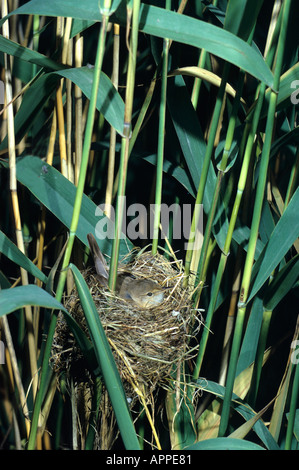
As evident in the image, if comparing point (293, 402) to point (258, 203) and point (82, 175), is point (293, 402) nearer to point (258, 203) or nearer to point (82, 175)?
point (258, 203)

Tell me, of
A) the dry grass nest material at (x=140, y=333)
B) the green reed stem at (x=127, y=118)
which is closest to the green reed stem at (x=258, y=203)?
the dry grass nest material at (x=140, y=333)

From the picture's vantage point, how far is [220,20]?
91 cm

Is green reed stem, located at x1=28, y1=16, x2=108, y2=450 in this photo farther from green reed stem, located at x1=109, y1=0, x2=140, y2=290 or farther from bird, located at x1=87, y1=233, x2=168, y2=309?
bird, located at x1=87, y1=233, x2=168, y2=309

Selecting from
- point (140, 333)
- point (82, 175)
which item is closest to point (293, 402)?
point (140, 333)

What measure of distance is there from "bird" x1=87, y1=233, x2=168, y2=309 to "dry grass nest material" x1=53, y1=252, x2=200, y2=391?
0.6 inches

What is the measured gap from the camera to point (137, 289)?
931 mm

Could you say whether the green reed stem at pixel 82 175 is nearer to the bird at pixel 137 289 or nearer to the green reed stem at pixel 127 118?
the green reed stem at pixel 127 118

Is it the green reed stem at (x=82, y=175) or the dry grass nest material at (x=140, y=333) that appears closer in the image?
the green reed stem at (x=82, y=175)

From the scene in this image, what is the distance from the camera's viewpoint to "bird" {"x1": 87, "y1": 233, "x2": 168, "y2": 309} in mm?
864

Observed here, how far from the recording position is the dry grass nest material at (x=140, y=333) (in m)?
0.81

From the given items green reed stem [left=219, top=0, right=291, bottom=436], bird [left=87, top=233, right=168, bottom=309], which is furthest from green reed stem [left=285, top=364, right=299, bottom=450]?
bird [left=87, top=233, right=168, bottom=309]

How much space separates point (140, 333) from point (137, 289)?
0.41 ft

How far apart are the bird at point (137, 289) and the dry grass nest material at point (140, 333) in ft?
0.05
